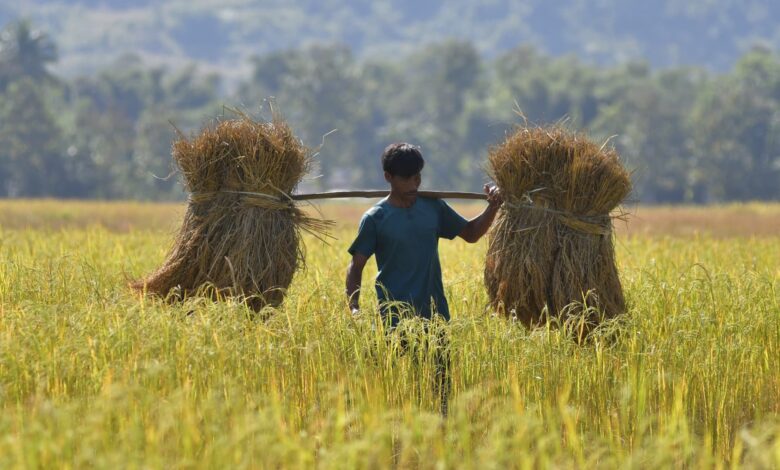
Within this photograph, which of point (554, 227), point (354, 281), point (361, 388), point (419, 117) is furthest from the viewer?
point (419, 117)

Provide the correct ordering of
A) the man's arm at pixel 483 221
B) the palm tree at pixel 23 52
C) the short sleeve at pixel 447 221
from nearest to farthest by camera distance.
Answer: the short sleeve at pixel 447 221 < the man's arm at pixel 483 221 < the palm tree at pixel 23 52

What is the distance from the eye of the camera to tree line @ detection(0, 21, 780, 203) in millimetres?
61188

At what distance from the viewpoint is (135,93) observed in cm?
9906

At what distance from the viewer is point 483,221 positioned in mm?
6090

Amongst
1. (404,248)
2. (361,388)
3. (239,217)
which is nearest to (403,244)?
(404,248)

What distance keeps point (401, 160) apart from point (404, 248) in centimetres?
40

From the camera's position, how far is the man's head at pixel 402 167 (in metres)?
5.65

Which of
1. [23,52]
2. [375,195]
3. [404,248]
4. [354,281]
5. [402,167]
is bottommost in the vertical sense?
[354,281]

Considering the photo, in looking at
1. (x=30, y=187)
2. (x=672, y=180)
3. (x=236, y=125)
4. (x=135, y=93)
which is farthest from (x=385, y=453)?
(x=135, y=93)

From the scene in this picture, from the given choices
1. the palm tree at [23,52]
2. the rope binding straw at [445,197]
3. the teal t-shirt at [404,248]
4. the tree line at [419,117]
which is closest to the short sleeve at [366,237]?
the teal t-shirt at [404,248]

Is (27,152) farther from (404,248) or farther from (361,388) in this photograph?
(361,388)

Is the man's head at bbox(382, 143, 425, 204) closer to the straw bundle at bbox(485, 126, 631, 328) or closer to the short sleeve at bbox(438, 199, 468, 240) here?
the short sleeve at bbox(438, 199, 468, 240)

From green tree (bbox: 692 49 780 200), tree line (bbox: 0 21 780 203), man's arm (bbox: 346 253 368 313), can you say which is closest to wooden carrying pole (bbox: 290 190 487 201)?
man's arm (bbox: 346 253 368 313)

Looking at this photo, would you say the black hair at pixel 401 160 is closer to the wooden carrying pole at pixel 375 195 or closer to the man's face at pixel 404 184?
the man's face at pixel 404 184
